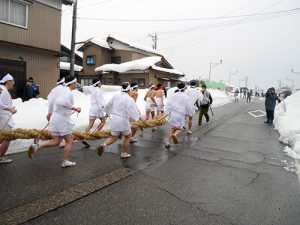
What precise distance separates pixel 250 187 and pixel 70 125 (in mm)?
3574

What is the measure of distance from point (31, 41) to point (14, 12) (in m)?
1.60

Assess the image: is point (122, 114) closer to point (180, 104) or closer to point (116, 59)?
point (180, 104)

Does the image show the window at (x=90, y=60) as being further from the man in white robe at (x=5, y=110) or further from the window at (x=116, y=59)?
the man in white robe at (x=5, y=110)

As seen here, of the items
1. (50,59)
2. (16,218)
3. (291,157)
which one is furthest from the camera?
(50,59)

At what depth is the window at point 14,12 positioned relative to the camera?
45.7 ft

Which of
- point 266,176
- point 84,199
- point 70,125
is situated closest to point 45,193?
point 84,199

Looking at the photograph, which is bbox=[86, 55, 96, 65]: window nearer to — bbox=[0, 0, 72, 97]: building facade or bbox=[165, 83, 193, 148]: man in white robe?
bbox=[0, 0, 72, 97]: building facade

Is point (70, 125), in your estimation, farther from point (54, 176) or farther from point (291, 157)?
point (291, 157)

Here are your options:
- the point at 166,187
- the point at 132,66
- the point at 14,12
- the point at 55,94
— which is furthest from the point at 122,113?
the point at 132,66

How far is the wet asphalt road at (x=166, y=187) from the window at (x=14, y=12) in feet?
32.6

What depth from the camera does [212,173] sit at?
5.66 metres

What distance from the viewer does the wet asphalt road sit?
12.2 feet

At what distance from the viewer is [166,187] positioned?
4730mm

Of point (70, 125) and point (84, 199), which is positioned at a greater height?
point (70, 125)
